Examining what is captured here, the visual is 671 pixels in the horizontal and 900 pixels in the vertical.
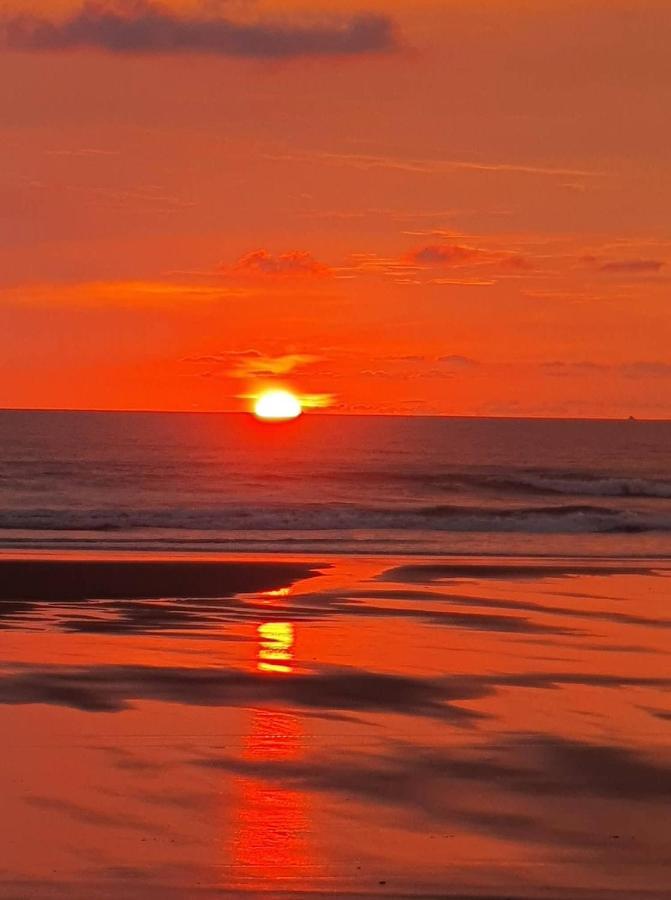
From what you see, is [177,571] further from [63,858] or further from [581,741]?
[63,858]

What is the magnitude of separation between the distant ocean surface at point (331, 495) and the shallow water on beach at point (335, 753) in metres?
15.1

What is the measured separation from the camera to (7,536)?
3512 cm

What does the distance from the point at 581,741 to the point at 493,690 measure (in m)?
2.23

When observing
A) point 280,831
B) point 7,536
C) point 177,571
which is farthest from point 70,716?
point 7,536

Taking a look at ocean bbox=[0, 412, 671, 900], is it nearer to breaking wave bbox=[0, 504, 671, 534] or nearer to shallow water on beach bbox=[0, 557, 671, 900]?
shallow water on beach bbox=[0, 557, 671, 900]

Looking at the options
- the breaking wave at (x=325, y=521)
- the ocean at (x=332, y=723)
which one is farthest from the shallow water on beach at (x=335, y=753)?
the breaking wave at (x=325, y=521)

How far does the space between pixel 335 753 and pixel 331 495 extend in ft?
166

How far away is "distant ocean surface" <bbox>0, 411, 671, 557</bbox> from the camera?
35.6 m

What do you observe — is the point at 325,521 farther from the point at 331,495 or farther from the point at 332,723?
the point at 332,723

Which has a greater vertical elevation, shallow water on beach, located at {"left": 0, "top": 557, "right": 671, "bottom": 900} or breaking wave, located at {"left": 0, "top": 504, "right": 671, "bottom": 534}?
breaking wave, located at {"left": 0, "top": 504, "right": 671, "bottom": 534}

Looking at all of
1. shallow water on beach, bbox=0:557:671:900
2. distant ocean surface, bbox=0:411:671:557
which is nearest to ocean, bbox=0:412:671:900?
shallow water on beach, bbox=0:557:671:900

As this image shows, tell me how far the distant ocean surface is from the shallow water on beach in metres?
15.1

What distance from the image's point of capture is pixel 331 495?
6091cm

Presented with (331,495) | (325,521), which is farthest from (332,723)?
(331,495)
